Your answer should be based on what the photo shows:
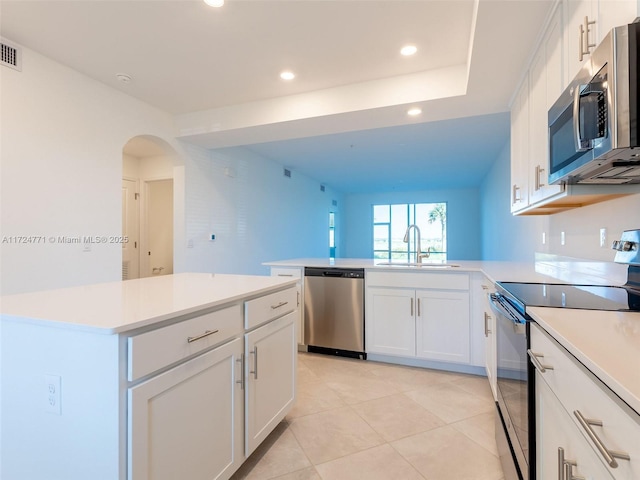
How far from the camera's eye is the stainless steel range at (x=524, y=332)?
1155 millimetres

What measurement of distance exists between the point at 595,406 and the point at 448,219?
9.53 metres

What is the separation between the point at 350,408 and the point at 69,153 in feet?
10.4

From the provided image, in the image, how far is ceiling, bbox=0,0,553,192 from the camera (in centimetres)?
206

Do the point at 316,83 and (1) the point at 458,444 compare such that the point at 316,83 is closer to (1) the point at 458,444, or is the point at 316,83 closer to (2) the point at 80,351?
(2) the point at 80,351

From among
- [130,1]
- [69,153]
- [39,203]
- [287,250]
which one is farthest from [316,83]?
[287,250]

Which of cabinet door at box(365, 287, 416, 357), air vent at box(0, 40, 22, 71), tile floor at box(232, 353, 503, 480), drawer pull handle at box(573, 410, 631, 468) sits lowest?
tile floor at box(232, 353, 503, 480)

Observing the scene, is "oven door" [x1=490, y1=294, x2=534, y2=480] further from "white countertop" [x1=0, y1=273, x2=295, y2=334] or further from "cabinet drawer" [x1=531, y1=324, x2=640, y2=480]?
"white countertop" [x1=0, y1=273, x2=295, y2=334]

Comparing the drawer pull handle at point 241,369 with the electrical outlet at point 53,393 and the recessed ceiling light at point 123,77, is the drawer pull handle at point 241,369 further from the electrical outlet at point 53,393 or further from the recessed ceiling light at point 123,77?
the recessed ceiling light at point 123,77

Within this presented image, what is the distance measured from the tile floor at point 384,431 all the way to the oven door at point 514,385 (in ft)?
1.02

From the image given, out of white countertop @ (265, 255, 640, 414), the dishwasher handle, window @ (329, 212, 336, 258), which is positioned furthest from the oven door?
window @ (329, 212, 336, 258)

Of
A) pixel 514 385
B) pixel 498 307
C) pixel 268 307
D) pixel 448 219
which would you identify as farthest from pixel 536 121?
pixel 448 219

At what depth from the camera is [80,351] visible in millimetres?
1014

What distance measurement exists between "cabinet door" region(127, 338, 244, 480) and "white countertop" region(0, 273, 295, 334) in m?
0.21

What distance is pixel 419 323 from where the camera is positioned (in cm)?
288
